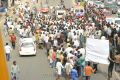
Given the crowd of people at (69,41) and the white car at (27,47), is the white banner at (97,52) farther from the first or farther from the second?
the white car at (27,47)

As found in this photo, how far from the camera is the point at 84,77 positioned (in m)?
17.9

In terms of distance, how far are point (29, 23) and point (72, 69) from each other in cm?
2169

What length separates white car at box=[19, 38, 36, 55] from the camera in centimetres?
2762

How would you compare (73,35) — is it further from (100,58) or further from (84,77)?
(100,58)

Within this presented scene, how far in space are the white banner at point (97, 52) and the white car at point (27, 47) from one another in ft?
39.9

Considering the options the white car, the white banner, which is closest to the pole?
the white banner

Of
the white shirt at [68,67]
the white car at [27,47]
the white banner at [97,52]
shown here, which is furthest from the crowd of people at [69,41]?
the white banner at [97,52]

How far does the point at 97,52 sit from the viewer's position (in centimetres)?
1548

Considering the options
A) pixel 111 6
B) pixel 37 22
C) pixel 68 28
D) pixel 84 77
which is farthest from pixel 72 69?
pixel 111 6

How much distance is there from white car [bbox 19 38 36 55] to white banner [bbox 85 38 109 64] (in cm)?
1215

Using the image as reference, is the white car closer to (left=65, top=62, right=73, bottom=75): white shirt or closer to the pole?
(left=65, top=62, right=73, bottom=75): white shirt

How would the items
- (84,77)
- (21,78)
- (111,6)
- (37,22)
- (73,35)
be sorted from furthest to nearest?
(111,6), (37,22), (73,35), (21,78), (84,77)

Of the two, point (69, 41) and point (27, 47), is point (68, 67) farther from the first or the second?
point (27, 47)

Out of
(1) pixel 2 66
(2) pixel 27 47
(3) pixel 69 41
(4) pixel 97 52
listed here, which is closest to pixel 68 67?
(4) pixel 97 52
